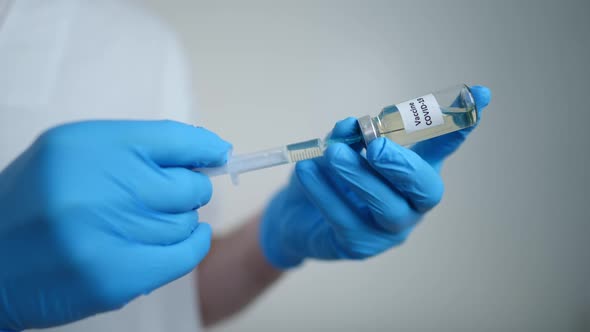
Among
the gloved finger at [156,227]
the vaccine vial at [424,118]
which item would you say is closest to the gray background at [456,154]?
the vaccine vial at [424,118]

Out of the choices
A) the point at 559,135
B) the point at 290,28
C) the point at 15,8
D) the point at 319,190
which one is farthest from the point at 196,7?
the point at 559,135

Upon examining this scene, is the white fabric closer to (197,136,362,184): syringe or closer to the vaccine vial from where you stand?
(197,136,362,184): syringe

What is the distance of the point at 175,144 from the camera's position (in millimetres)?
632

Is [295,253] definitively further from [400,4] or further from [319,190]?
[400,4]

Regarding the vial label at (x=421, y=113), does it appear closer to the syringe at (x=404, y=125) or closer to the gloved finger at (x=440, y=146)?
the syringe at (x=404, y=125)

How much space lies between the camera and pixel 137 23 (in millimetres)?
908

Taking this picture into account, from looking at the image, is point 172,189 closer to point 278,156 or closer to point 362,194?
point 278,156

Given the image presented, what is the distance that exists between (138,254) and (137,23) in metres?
0.62

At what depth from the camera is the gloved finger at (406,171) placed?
642 millimetres

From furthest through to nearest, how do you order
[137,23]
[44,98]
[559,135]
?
1. [559,135]
2. [137,23]
3. [44,98]

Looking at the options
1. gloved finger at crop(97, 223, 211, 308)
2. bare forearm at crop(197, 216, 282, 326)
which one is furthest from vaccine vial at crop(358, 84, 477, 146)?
bare forearm at crop(197, 216, 282, 326)

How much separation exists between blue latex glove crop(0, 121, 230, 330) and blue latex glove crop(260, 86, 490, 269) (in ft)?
0.79

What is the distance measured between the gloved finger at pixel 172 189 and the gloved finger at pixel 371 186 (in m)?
0.26

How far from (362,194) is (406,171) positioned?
4.1 inches
